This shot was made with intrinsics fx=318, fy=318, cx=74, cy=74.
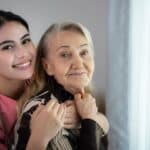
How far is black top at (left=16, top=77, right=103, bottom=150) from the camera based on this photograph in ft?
2.96

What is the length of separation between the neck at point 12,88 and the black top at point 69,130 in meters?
0.17

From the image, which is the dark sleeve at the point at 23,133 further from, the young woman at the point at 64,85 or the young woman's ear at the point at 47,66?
the young woman's ear at the point at 47,66

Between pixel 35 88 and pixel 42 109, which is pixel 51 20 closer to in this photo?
pixel 35 88

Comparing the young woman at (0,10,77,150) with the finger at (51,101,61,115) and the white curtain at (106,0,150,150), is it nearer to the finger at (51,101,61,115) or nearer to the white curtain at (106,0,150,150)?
the finger at (51,101,61,115)

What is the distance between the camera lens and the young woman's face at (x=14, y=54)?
1.03 m

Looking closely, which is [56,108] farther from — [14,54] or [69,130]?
[14,54]

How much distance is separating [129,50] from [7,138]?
3.65ft

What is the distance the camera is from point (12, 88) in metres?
1.14

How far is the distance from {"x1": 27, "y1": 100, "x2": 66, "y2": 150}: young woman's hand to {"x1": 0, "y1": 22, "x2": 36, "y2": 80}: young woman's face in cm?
17

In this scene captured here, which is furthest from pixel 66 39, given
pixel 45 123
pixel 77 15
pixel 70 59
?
pixel 77 15

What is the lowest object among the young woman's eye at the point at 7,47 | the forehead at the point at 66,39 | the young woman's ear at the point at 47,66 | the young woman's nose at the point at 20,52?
the young woman's ear at the point at 47,66

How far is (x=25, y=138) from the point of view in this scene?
898 millimetres

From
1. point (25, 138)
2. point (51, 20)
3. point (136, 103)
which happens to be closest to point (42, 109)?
point (25, 138)

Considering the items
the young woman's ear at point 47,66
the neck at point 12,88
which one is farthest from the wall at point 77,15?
the young woman's ear at point 47,66
